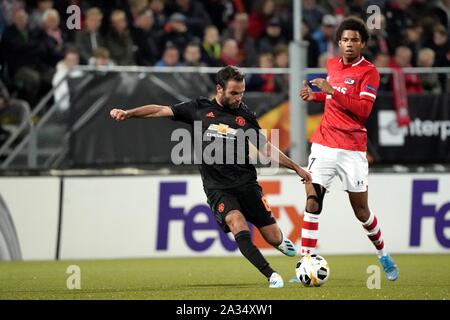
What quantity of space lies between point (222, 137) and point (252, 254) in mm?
1209

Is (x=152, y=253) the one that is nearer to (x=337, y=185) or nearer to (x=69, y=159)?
(x=69, y=159)

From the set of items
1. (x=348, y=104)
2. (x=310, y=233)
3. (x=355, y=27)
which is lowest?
(x=310, y=233)

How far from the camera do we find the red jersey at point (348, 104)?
413 inches

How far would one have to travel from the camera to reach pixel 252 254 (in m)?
9.77

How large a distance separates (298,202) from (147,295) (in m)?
6.49

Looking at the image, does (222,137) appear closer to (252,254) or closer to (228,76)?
(228,76)

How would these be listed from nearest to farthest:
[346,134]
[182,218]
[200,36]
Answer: [346,134]
[182,218]
[200,36]

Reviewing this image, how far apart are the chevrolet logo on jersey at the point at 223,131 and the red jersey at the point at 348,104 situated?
106cm

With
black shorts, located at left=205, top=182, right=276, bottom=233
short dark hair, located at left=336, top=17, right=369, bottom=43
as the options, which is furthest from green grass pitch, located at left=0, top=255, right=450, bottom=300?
short dark hair, located at left=336, top=17, right=369, bottom=43

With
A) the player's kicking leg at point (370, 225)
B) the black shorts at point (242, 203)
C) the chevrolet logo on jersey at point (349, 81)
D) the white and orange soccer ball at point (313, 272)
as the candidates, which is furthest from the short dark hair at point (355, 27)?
the white and orange soccer ball at point (313, 272)

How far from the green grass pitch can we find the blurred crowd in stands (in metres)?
3.07

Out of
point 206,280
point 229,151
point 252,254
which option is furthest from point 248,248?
point 206,280

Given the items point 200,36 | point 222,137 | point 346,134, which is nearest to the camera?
point 222,137

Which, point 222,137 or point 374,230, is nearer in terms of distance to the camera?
point 222,137
